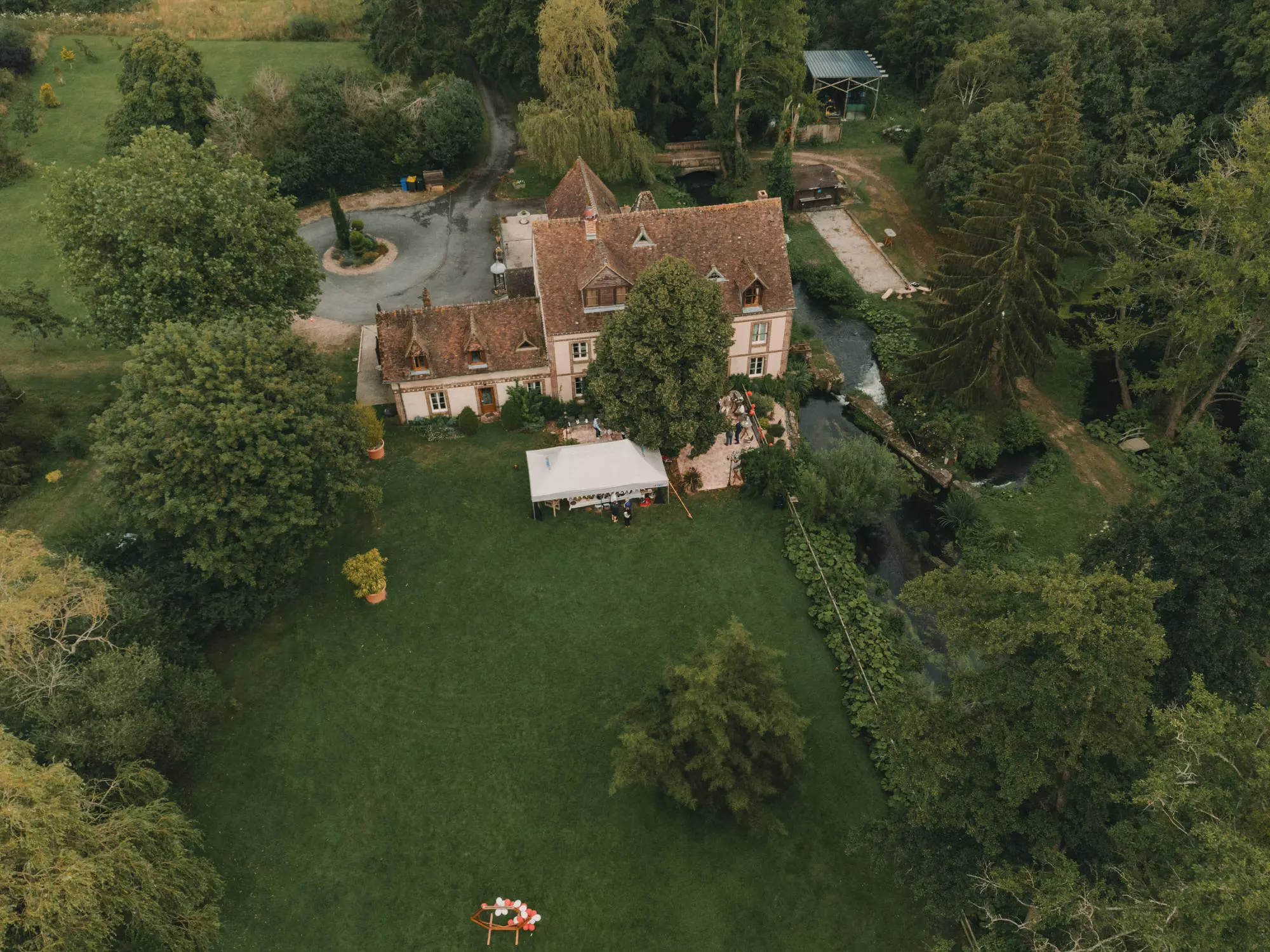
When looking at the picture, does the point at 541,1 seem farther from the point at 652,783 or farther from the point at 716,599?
the point at 652,783

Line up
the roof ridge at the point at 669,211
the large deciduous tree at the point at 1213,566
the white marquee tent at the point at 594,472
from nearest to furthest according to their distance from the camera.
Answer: the large deciduous tree at the point at 1213,566, the white marquee tent at the point at 594,472, the roof ridge at the point at 669,211

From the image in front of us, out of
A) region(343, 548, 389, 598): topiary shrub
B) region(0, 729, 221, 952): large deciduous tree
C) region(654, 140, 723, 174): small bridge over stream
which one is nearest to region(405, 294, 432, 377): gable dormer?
region(343, 548, 389, 598): topiary shrub

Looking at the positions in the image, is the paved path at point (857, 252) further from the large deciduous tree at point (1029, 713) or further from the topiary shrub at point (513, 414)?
the large deciduous tree at point (1029, 713)

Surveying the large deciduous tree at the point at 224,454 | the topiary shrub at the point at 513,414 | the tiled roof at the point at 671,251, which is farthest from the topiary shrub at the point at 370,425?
the tiled roof at the point at 671,251

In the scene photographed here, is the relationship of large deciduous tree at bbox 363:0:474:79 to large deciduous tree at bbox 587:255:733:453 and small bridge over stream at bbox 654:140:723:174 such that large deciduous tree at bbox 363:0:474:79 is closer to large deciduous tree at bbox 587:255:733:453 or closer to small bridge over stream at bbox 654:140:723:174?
small bridge over stream at bbox 654:140:723:174

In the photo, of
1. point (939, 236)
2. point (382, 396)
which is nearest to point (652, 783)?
point (382, 396)

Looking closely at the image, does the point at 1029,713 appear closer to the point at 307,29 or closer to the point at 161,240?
the point at 161,240
